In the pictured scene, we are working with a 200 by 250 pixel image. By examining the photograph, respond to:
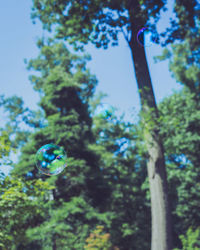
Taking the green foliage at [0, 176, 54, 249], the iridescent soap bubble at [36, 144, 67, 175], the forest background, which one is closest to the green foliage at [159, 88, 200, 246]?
the forest background

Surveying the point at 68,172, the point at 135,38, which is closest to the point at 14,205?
the point at 135,38

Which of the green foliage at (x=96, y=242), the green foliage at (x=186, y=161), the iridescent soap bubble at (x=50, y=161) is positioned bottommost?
the green foliage at (x=96, y=242)

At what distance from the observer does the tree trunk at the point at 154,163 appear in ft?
15.9

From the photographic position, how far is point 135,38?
684cm

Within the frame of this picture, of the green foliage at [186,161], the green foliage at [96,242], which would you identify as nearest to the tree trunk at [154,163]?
the green foliage at [186,161]

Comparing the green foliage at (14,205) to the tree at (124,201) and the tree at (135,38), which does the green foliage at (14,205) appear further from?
the tree at (124,201)

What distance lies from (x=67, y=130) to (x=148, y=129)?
8946 millimetres

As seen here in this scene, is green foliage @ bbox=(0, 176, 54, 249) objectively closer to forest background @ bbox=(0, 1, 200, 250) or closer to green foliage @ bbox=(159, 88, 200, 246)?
forest background @ bbox=(0, 1, 200, 250)

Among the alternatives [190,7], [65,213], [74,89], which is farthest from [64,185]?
[190,7]

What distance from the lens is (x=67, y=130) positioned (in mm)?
13750

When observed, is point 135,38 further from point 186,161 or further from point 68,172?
point 186,161

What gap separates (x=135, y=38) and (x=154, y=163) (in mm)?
4108

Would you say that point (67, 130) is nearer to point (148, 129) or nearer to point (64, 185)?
point (64, 185)

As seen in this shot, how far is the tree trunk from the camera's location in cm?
483
